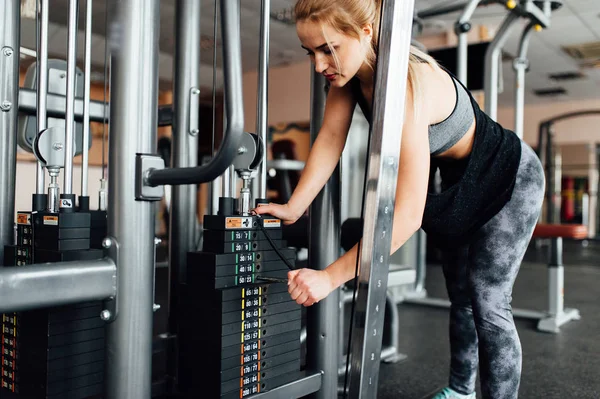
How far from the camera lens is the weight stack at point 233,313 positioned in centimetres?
95

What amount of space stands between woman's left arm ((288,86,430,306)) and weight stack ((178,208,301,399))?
175 millimetres

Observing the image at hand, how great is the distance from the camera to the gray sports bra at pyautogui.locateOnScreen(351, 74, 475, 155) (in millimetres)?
1052

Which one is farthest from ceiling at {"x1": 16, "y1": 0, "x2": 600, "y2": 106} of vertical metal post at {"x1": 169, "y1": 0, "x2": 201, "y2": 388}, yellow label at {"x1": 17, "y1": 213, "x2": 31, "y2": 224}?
yellow label at {"x1": 17, "y1": 213, "x2": 31, "y2": 224}

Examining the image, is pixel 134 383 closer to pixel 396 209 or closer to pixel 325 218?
pixel 396 209

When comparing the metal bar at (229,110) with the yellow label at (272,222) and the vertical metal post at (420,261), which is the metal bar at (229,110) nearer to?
the yellow label at (272,222)

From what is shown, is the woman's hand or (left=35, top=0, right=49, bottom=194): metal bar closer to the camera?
the woman's hand

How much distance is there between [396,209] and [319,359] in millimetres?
535

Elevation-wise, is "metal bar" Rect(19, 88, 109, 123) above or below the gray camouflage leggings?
above

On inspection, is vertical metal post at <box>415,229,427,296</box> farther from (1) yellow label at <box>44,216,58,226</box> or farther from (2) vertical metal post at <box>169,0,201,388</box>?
(1) yellow label at <box>44,216,58,226</box>

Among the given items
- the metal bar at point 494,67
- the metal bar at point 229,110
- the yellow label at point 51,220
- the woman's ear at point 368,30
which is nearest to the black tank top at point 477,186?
the woman's ear at point 368,30

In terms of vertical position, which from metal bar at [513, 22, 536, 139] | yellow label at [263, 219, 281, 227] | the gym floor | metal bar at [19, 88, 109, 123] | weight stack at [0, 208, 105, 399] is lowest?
the gym floor

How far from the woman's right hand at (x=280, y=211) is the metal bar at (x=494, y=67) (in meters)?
1.78

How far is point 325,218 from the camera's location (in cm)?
124

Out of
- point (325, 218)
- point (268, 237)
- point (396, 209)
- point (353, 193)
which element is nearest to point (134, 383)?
point (268, 237)
